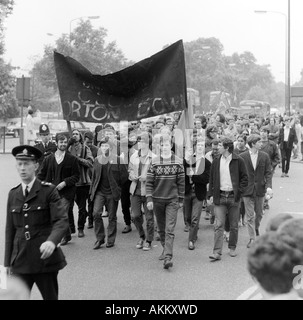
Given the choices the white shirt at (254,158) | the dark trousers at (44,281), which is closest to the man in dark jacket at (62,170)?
the white shirt at (254,158)

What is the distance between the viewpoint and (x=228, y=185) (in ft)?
25.5

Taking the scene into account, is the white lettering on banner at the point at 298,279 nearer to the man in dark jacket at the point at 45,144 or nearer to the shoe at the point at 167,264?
the shoe at the point at 167,264

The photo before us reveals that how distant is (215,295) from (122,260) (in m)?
1.94

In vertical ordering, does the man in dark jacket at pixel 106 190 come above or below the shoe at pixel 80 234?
above

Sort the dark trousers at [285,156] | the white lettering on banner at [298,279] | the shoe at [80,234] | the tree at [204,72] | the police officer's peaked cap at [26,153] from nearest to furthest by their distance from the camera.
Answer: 1. the white lettering on banner at [298,279]
2. the police officer's peaked cap at [26,153]
3. the shoe at [80,234]
4. the dark trousers at [285,156]
5. the tree at [204,72]

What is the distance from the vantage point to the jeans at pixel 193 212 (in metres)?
8.38

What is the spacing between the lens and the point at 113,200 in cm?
838

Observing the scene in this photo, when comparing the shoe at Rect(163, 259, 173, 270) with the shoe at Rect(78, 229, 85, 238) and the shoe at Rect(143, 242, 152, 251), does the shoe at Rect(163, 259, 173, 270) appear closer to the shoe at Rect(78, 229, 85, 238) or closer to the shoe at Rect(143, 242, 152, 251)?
the shoe at Rect(143, 242, 152, 251)

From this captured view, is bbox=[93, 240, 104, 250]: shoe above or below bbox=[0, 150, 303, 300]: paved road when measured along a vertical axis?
above

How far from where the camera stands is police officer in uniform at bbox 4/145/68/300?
4547 mm

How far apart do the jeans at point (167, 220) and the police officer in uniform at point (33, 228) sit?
2.72m

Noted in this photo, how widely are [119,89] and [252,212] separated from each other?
3.02 meters

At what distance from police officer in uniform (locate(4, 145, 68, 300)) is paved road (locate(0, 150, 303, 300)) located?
4.29 ft

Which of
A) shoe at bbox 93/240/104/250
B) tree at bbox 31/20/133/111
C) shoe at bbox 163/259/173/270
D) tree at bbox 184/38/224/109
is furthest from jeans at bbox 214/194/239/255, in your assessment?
tree at bbox 184/38/224/109
